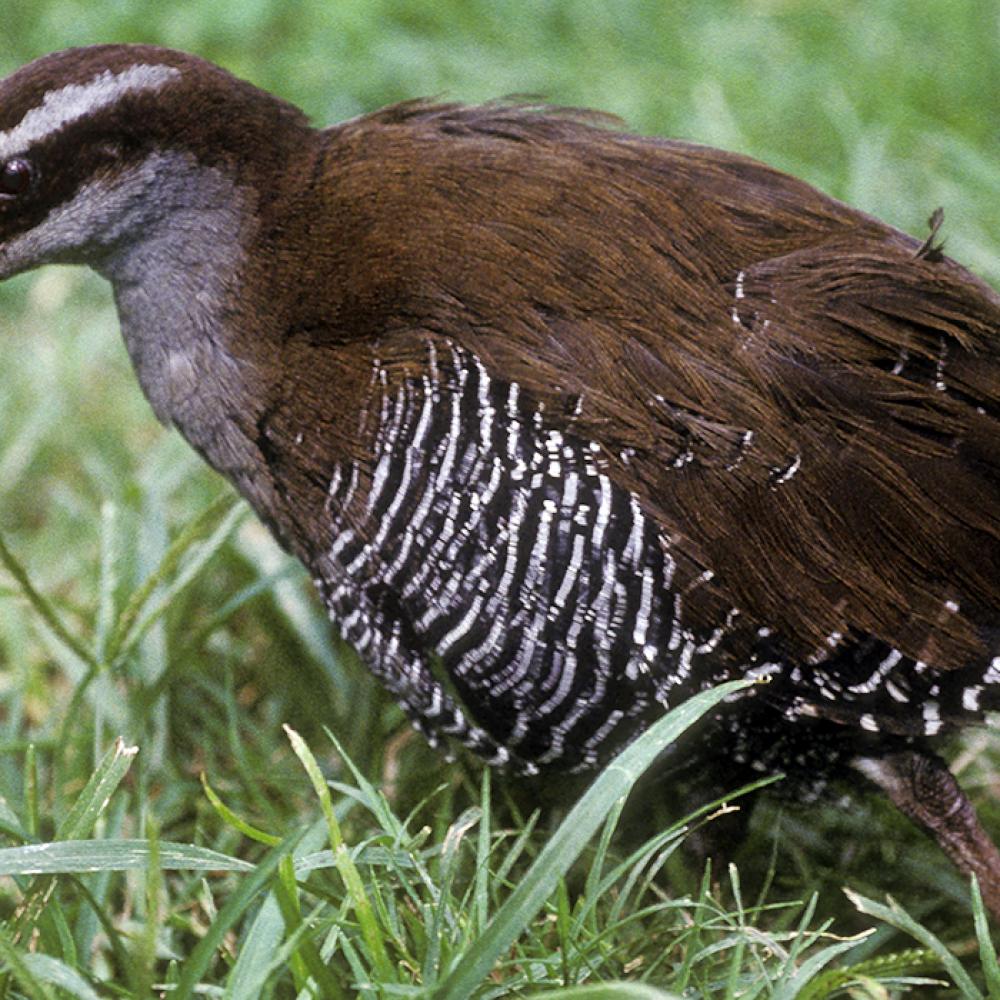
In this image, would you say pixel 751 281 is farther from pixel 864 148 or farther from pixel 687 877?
pixel 864 148

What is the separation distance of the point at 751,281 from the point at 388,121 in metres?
0.77

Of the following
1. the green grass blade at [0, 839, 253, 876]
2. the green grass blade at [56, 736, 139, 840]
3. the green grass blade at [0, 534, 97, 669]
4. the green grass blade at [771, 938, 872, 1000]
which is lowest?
the green grass blade at [771, 938, 872, 1000]

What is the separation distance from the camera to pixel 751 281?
8.30 feet

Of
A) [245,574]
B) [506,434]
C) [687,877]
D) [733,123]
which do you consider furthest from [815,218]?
[733,123]

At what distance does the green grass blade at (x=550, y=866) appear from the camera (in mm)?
1999

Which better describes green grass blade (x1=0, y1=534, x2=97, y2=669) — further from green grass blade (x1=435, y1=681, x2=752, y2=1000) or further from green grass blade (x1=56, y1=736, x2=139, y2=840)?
green grass blade (x1=435, y1=681, x2=752, y2=1000)

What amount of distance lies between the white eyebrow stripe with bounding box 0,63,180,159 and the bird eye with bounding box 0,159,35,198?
21 mm

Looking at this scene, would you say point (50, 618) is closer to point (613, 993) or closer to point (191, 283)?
point (191, 283)

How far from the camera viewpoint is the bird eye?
263 centimetres

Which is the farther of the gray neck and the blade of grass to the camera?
the gray neck

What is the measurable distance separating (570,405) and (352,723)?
1.19 m

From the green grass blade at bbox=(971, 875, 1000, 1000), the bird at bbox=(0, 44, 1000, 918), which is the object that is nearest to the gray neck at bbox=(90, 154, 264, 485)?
the bird at bbox=(0, 44, 1000, 918)

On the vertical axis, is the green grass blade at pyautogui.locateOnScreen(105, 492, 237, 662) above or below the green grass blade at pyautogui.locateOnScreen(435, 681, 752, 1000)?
above

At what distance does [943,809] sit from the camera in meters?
2.64
